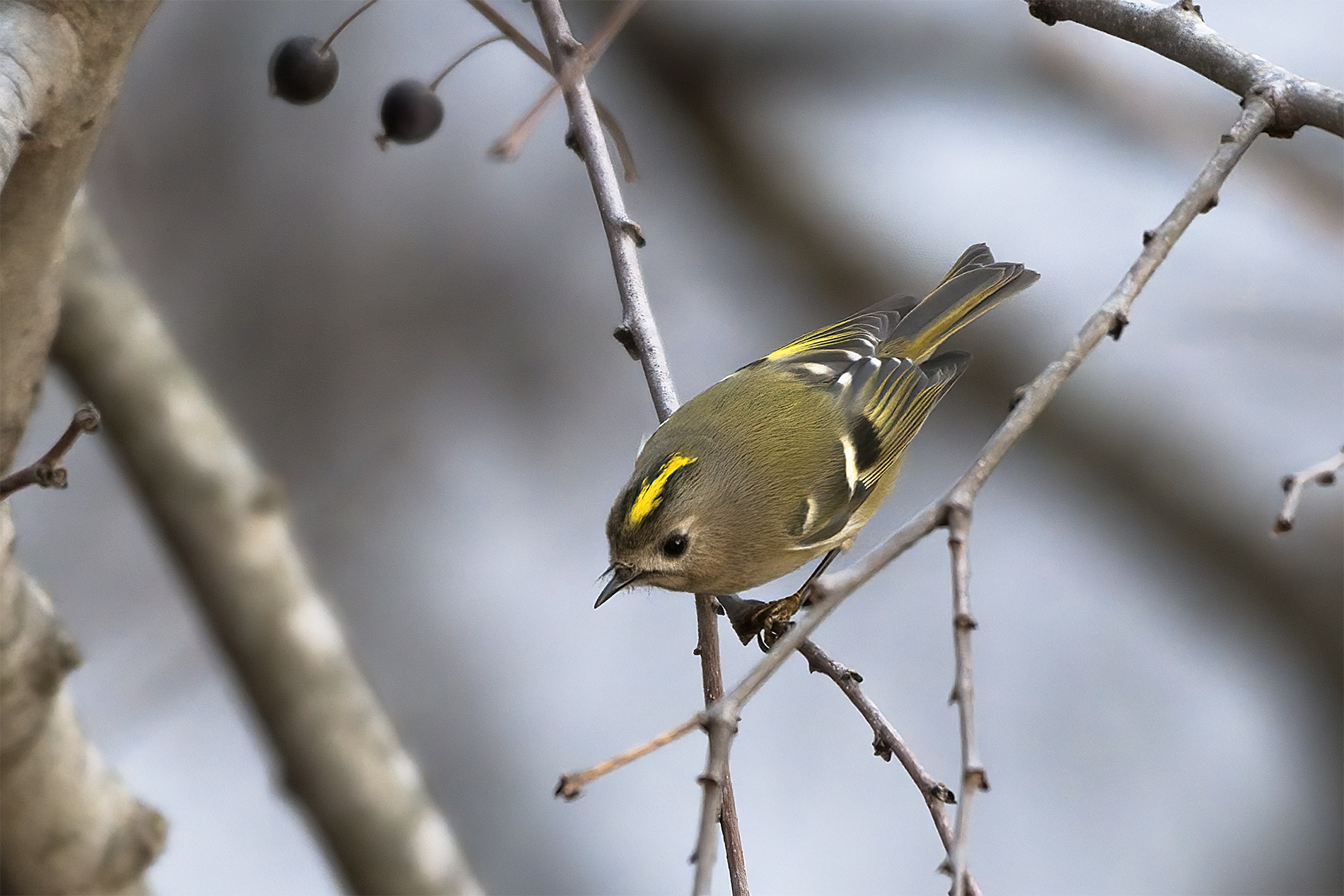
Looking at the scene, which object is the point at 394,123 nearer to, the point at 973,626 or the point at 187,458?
the point at 187,458

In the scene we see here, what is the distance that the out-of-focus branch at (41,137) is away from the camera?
1.00 meters

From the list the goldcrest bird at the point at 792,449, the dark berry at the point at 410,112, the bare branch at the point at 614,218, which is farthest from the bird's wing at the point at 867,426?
the dark berry at the point at 410,112

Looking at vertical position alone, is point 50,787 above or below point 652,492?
below

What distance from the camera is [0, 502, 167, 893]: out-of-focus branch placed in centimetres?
147

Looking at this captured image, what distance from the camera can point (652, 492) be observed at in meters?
1.76

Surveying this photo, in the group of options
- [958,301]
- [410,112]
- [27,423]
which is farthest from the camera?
[958,301]

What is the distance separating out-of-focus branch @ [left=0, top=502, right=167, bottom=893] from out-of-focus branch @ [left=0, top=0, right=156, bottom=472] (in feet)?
0.72

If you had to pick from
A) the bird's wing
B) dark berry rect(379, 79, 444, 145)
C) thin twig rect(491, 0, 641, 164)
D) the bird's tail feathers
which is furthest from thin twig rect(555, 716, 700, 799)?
the bird's tail feathers

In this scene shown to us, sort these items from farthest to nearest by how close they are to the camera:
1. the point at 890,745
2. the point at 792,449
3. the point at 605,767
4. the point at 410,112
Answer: the point at 792,449, the point at 410,112, the point at 890,745, the point at 605,767

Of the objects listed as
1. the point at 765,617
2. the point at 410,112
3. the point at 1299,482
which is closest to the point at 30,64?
the point at 410,112

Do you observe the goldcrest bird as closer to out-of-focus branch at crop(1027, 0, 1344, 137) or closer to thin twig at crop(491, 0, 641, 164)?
out-of-focus branch at crop(1027, 0, 1344, 137)

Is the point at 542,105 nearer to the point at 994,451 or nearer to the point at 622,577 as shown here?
the point at 994,451

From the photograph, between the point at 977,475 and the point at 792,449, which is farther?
the point at 792,449

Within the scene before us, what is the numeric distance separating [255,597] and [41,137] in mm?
1133
